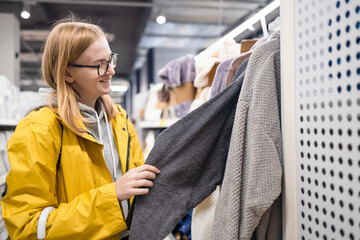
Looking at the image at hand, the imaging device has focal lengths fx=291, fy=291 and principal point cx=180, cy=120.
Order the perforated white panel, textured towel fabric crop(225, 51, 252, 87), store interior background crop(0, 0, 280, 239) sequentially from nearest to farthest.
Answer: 1. the perforated white panel
2. textured towel fabric crop(225, 51, 252, 87)
3. store interior background crop(0, 0, 280, 239)

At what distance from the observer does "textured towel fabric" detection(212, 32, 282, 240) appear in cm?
69

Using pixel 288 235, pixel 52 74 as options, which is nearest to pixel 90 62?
pixel 52 74

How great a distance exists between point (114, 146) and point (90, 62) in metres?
0.36

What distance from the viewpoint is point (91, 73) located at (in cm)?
114

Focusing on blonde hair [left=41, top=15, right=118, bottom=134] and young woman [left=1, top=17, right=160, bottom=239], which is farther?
blonde hair [left=41, top=15, right=118, bottom=134]

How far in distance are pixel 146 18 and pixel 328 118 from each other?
17.7 feet

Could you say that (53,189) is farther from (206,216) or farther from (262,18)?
(262,18)

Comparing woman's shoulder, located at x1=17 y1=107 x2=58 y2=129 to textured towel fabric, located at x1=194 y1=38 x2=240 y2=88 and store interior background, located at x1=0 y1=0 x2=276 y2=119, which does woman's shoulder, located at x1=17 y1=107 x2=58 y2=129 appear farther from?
store interior background, located at x1=0 y1=0 x2=276 y2=119

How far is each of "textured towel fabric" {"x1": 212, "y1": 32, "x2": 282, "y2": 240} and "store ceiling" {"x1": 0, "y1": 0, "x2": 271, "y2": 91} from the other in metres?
3.20

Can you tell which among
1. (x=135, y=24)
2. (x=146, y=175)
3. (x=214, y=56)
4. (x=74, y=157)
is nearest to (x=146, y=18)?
(x=135, y=24)

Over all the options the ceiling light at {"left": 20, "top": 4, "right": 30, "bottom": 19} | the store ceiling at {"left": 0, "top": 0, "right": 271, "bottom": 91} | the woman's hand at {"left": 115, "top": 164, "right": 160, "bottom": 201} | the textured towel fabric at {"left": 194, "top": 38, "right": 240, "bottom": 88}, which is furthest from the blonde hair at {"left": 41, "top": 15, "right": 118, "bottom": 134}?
the ceiling light at {"left": 20, "top": 4, "right": 30, "bottom": 19}

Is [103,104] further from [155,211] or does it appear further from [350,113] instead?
[350,113]

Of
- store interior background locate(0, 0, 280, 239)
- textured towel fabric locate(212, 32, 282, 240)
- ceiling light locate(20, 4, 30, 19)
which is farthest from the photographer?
ceiling light locate(20, 4, 30, 19)

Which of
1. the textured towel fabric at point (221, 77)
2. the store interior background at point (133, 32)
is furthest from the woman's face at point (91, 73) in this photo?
the textured towel fabric at point (221, 77)
